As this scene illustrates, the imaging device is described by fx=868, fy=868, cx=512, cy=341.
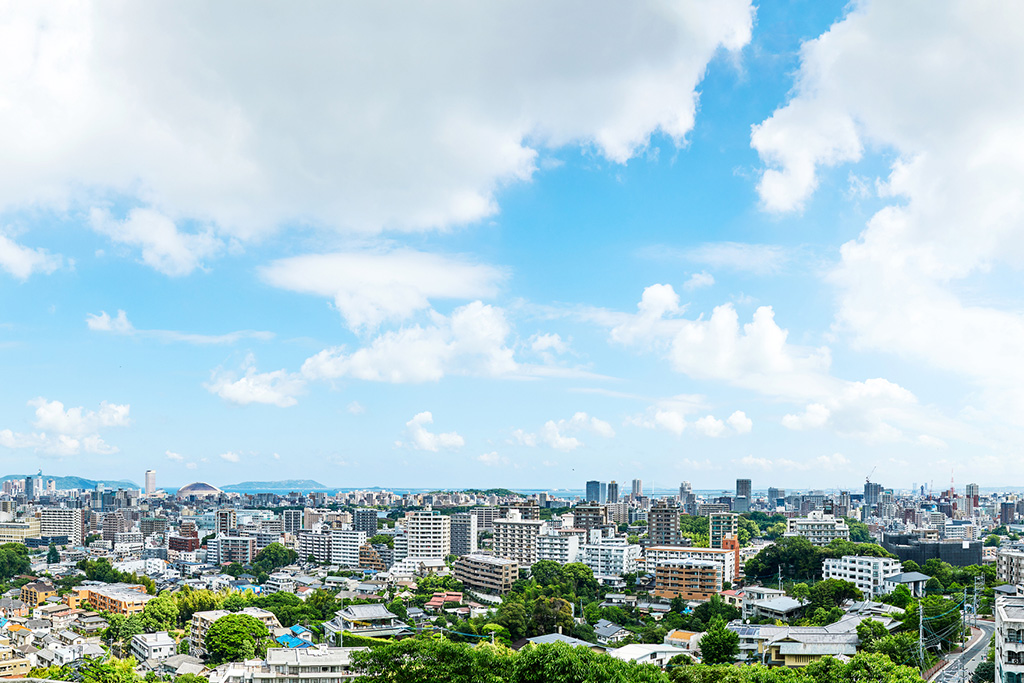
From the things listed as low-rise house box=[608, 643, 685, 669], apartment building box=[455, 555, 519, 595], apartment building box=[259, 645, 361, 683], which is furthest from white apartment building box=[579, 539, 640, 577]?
apartment building box=[259, 645, 361, 683]

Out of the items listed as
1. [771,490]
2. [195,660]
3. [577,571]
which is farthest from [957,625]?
[771,490]

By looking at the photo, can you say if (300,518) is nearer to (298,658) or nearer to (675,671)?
(298,658)

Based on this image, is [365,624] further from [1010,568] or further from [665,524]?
[665,524]

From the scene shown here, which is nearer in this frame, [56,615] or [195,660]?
[195,660]

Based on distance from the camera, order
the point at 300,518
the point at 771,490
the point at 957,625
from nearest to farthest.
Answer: the point at 957,625 < the point at 300,518 < the point at 771,490

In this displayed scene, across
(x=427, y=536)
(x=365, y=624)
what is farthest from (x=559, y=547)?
(x=365, y=624)

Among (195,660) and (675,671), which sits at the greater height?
(675,671)

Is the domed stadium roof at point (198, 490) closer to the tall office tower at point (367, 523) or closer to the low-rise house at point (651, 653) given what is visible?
the tall office tower at point (367, 523)

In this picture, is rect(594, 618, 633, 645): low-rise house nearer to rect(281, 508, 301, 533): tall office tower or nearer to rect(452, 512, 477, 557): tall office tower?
rect(452, 512, 477, 557): tall office tower
